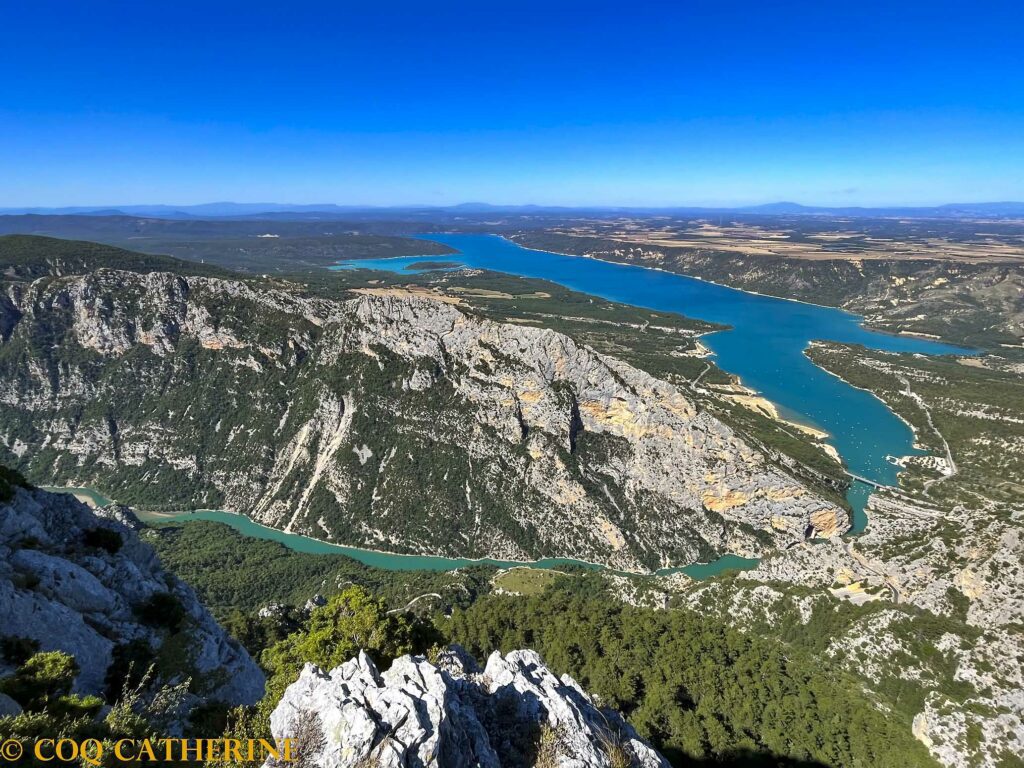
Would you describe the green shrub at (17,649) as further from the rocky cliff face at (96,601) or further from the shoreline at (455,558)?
the shoreline at (455,558)

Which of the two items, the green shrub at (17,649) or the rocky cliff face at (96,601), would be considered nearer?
the green shrub at (17,649)

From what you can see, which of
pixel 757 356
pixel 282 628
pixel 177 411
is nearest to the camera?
pixel 282 628

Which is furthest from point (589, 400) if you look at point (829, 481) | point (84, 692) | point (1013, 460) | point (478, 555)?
point (84, 692)

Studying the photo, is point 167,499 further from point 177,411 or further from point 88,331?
point 88,331

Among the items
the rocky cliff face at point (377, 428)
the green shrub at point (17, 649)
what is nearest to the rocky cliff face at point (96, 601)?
the green shrub at point (17, 649)

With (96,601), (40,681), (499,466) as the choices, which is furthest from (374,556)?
(40,681)

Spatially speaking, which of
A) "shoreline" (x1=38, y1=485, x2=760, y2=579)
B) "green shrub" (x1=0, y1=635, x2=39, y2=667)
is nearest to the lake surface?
"shoreline" (x1=38, y1=485, x2=760, y2=579)

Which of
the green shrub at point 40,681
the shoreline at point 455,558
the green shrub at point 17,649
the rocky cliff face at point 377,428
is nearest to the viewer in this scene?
the green shrub at point 40,681

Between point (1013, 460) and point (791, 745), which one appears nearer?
point (791, 745)
